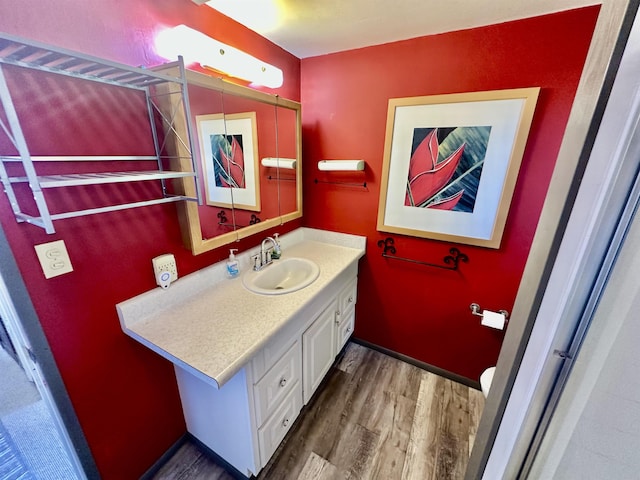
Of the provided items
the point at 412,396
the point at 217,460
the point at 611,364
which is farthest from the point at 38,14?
the point at 412,396

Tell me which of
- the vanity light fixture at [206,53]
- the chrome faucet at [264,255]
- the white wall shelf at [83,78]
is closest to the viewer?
the white wall shelf at [83,78]

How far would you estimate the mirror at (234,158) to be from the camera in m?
1.20

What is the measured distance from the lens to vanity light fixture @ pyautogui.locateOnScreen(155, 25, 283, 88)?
106 centimetres

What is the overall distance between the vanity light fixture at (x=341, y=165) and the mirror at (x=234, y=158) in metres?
0.20

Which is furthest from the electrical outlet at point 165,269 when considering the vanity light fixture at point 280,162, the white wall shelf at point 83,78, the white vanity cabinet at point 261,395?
the vanity light fixture at point 280,162

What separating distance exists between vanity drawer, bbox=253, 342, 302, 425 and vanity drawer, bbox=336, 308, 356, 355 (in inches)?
20.1

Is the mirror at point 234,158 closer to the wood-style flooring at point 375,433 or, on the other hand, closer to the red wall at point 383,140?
the red wall at point 383,140

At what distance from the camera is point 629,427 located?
0.48 meters

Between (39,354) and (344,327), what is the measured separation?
1.62 m

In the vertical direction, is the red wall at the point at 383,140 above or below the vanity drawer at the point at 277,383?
above

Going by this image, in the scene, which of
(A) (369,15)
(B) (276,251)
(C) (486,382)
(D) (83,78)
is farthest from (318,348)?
(A) (369,15)

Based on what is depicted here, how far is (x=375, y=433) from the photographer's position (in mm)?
1528

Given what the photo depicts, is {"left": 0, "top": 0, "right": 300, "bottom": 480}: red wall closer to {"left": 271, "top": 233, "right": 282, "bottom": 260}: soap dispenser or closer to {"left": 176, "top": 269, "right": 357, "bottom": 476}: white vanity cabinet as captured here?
{"left": 176, "top": 269, "right": 357, "bottom": 476}: white vanity cabinet

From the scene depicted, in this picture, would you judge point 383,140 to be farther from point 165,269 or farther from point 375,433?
point 375,433
